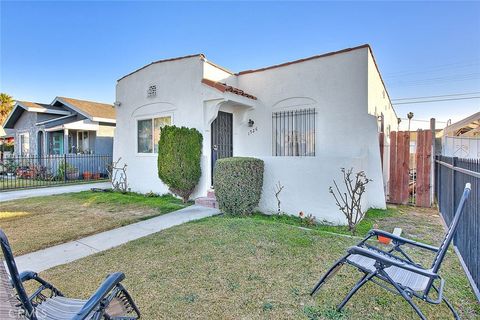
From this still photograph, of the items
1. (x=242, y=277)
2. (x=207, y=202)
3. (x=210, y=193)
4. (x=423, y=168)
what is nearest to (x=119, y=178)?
(x=210, y=193)

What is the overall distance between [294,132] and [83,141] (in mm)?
16201

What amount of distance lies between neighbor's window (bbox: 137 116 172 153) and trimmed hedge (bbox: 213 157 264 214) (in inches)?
163

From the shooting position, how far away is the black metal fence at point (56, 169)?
1504 cm

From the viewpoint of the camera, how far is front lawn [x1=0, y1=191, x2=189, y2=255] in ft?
17.4

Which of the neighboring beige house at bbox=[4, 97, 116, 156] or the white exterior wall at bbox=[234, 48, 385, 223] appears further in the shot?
the neighboring beige house at bbox=[4, 97, 116, 156]

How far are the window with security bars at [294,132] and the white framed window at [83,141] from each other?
15.2 meters

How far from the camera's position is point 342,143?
7.63 metres

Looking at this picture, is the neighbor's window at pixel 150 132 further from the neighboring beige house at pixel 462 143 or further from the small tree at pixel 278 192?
the neighboring beige house at pixel 462 143

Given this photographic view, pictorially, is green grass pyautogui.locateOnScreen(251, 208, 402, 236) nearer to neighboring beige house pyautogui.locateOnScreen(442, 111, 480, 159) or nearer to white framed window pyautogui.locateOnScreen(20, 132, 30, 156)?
neighboring beige house pyautogui.locateOnScreen(442, 111, 480, 159)

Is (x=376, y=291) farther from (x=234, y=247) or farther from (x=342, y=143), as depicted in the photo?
(x=342, y=143)

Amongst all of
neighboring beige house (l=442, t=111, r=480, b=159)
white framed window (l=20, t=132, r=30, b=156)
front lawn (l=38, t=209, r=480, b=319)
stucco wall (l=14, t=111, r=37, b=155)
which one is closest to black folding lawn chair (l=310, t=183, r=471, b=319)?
front lawn (l=38, t=209, r=480, b=319)

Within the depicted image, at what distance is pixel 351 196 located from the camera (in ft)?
19.1

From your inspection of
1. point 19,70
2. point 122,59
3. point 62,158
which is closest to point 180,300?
point 122,59

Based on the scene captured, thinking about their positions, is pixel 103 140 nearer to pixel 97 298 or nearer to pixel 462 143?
pixel 97 298
